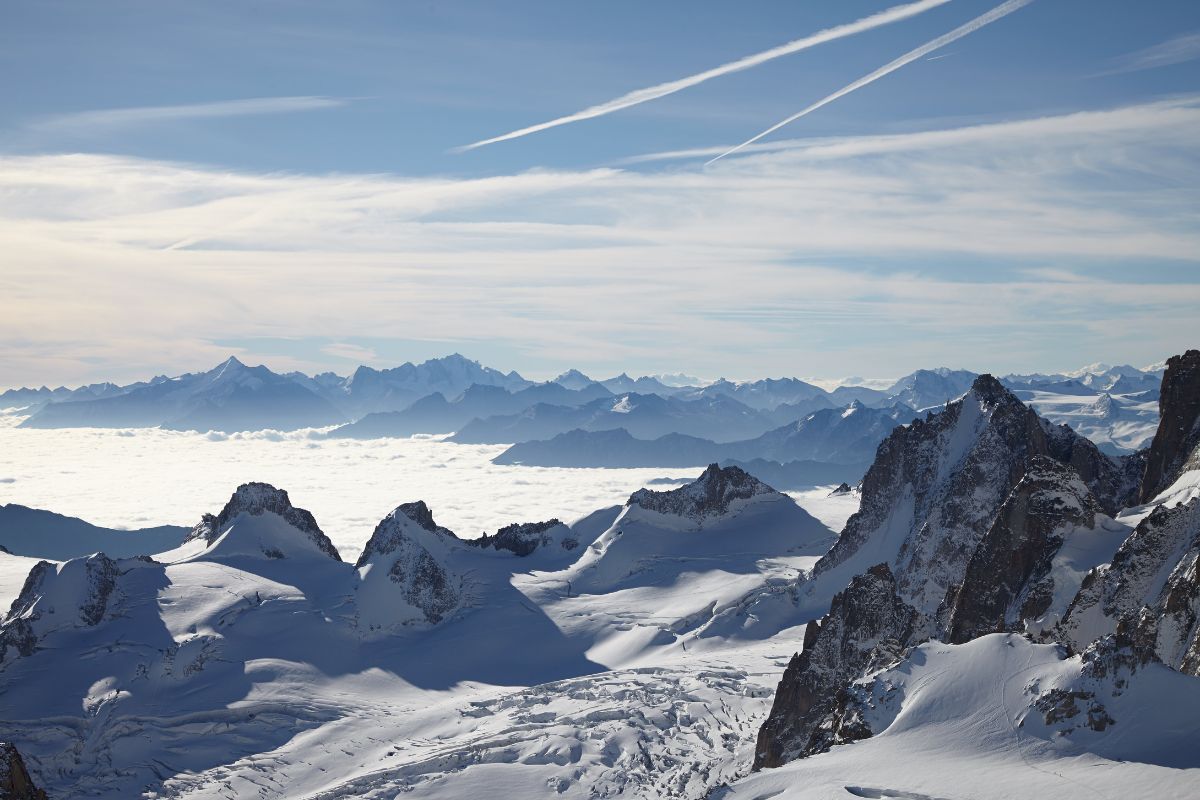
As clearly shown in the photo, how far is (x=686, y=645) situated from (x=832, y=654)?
61454 millimetres

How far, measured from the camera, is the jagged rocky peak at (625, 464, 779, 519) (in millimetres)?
193250

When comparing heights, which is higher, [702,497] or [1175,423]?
[1175,423]

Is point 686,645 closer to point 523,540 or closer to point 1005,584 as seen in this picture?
point 523,540

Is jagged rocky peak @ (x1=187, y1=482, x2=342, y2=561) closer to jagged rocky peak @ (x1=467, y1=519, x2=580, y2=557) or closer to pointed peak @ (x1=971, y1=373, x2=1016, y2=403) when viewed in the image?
jagged rocky peak @ (x1=467, y1=519, x2=580, y2=557)

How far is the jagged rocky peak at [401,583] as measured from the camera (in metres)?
155

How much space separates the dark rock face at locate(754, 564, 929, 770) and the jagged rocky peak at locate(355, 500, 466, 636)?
87.8 meters

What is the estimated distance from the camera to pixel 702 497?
19688 centimetres

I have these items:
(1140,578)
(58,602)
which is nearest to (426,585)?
(58,602)

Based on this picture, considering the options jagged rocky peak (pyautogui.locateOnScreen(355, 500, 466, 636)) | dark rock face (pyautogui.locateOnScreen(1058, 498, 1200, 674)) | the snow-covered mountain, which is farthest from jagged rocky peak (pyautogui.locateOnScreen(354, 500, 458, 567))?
dark rock face (pyautogui.locateOnScreen(1058, 498, 1200, 674))

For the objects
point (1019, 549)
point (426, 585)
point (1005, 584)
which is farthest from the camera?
point (426, 585)

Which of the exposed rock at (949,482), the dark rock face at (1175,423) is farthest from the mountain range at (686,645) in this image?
the exposed rock at (949,482)

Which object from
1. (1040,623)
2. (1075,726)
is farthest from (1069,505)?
(1075,726)

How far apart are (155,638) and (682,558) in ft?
301

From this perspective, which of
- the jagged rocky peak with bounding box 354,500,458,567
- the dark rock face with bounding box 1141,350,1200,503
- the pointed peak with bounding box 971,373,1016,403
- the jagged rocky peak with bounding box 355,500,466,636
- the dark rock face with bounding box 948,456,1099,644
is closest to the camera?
the dark rock face with bounding box 948,456,1099,644
